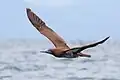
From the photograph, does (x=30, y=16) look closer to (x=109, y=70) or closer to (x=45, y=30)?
(x=45, y=30)

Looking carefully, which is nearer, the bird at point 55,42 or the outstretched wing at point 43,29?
the bird at point 55,42

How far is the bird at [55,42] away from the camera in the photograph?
11.4 m

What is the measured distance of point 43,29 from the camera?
12.8 metres

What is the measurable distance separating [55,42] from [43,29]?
604 millimetres

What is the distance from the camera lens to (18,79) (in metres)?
31.1

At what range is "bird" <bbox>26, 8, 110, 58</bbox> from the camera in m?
11.4

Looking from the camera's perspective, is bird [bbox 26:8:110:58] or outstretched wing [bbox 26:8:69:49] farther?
outstretched wing [bbox 26:8:69:49]

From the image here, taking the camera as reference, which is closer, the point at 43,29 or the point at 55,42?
the point at 55,42

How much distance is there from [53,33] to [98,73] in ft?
76.6

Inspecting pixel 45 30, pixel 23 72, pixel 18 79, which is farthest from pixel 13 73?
pixel 45 30

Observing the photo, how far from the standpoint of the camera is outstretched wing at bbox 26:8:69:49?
1240cm

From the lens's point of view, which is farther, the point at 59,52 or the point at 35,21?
the point at 35,21

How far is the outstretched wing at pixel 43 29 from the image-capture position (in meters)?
12.4

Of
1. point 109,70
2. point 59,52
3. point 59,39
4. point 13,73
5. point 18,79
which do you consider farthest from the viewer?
point 109,70
